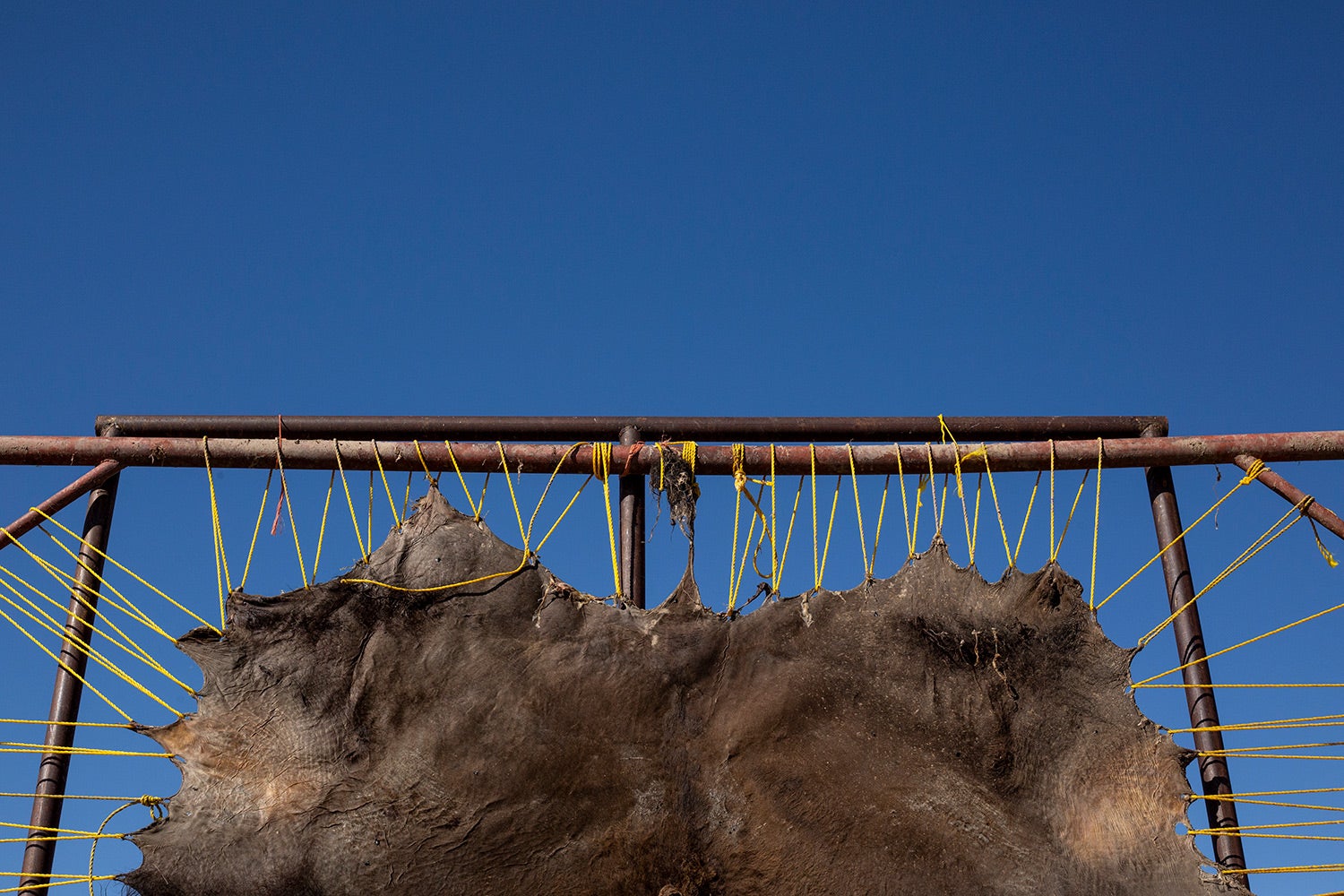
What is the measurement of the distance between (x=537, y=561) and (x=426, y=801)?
613 mm

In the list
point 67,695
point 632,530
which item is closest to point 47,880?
point 67,695

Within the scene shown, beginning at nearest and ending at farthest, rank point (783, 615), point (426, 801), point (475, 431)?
point (426, 801) < point (783, 615) < point (475, 431)

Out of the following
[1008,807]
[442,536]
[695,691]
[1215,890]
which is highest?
[442,536]

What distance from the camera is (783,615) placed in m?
3.00

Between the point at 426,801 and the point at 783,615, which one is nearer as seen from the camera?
the point at 426,801

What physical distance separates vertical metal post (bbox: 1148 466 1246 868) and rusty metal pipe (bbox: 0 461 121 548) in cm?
290

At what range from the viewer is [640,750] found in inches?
113

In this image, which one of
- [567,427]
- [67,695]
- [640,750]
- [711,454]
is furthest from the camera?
[567,427]

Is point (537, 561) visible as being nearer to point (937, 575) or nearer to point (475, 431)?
point (475, 431)

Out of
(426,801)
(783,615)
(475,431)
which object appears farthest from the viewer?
(475,431)

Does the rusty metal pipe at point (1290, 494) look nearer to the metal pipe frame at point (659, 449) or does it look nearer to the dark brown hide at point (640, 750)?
the metal pipe frame at point (659, 449)

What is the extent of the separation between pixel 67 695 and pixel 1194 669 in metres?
2.93

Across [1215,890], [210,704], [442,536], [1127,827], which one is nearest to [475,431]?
[442,536]

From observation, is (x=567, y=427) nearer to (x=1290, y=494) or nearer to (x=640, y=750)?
(x=640, y=750)
